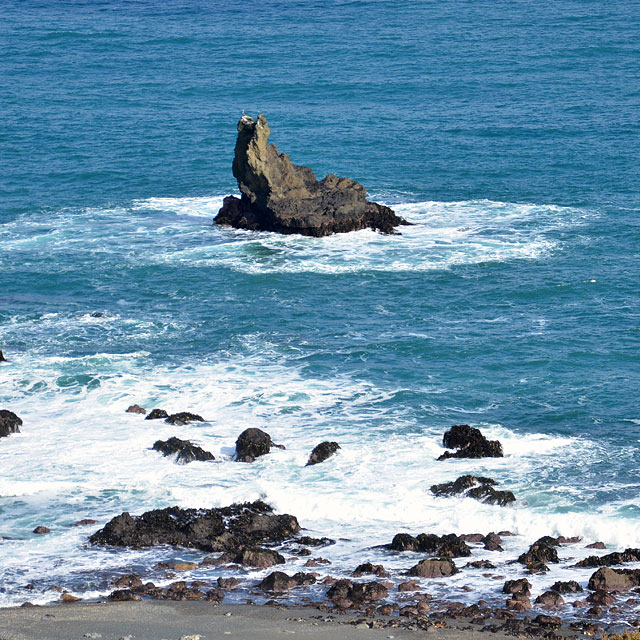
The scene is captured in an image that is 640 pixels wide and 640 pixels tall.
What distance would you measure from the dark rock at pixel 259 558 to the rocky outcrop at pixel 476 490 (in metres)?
8.33

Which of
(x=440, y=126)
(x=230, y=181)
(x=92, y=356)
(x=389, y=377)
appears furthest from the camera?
(x=440, y=126)

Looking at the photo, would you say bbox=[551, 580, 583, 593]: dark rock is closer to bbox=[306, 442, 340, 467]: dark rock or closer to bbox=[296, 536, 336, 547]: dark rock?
bbox=[296, 536, 336, 547]: dark rock

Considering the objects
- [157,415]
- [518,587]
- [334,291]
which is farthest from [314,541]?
[334,291]

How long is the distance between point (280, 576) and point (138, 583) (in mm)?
4564

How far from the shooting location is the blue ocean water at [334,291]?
45.1 metres

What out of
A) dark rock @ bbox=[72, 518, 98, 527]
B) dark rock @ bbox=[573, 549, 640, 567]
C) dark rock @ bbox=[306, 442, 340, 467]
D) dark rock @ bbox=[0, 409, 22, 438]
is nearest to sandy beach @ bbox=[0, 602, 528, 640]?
dark rock @ bbox=[573, 549, 640, 567]

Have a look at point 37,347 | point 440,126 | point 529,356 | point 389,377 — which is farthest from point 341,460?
point 440,126

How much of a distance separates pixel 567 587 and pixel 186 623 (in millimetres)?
11712

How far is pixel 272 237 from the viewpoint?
8075 cm

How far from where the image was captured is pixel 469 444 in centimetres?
4766

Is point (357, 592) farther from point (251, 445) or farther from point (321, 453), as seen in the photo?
A: point (251, 445)

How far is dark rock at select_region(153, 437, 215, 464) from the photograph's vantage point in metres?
48.1

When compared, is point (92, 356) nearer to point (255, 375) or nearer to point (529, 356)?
point (255, 375)

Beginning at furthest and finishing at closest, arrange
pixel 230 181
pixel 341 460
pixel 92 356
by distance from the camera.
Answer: pixel 230 181
pixel 92 356
pixel 341 460
